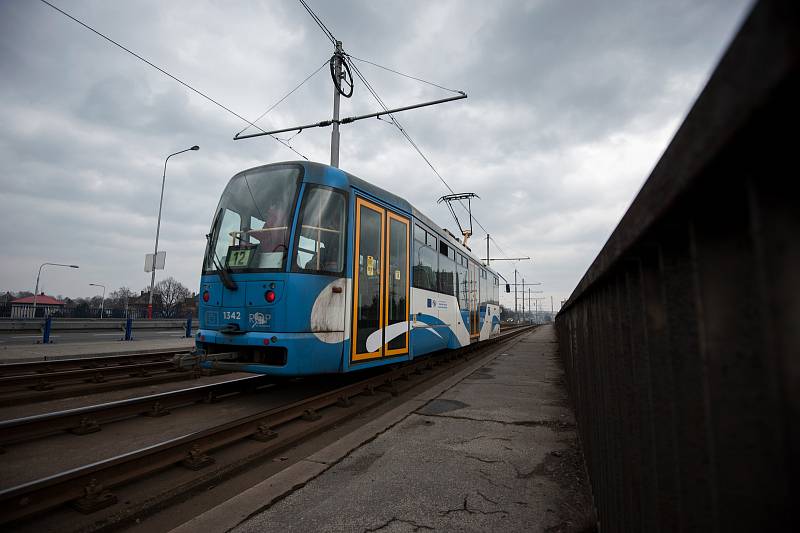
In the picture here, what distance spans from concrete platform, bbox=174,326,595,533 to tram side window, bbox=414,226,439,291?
3.16 m

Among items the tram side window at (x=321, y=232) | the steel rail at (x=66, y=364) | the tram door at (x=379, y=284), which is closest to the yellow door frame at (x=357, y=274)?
the tram door at (x=379, y=284)

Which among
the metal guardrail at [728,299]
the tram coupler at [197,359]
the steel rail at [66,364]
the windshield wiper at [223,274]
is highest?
the windshield wiper at [223,274]

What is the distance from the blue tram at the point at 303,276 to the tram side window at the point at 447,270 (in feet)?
7.91

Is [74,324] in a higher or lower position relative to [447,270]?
lower

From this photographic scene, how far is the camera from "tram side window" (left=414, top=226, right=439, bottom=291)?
7.64 m

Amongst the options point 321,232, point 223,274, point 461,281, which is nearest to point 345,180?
point 321,232

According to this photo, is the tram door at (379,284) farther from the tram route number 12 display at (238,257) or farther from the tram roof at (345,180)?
the tram route number 12 display at (238,257)

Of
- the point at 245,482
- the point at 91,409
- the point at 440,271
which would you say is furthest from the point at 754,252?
the point at 440,271

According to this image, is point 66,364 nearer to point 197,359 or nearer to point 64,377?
point 64,377

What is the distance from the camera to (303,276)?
16.8 ft

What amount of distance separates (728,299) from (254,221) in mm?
5666

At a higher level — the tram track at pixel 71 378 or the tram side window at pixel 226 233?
the tram side window at pixel 226 233

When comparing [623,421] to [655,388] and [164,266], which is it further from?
[164,266]

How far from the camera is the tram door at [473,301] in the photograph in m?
12.2
